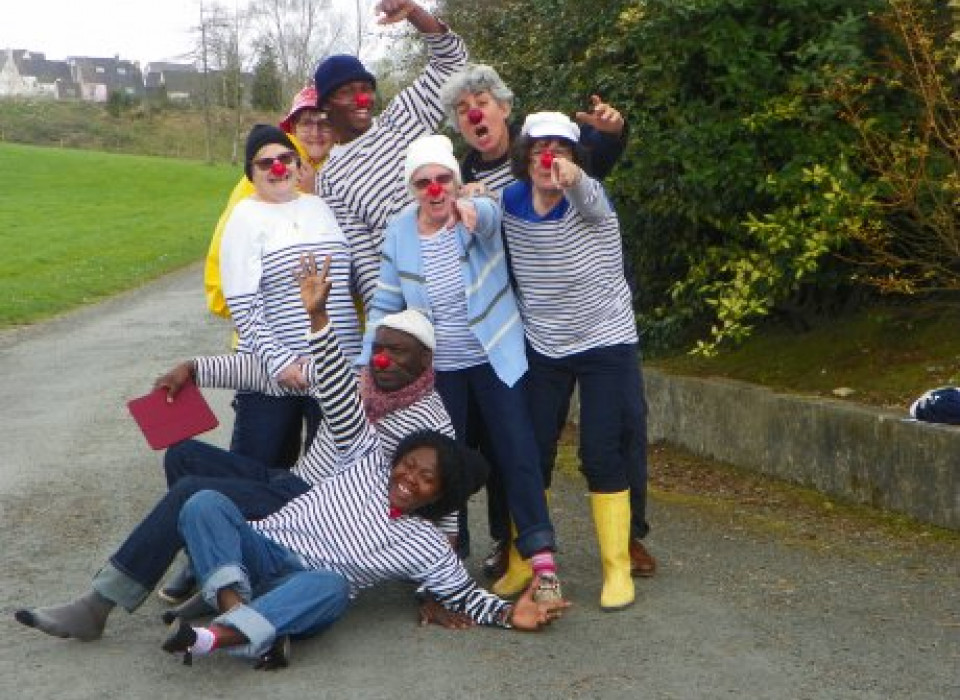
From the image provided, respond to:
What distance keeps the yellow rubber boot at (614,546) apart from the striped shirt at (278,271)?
3.65 feet

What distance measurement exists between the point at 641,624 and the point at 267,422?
1.66 m

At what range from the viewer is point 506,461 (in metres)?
5.53

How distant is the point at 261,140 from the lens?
569 cm

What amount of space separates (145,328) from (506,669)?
11989 mm

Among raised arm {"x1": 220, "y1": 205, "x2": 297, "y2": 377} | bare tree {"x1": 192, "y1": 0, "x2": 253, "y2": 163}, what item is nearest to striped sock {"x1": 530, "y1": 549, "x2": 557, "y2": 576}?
raised arm {"x1": 220, "y1": 205, "x2": 297, "y2": 377}

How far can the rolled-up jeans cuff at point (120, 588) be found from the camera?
5008mm

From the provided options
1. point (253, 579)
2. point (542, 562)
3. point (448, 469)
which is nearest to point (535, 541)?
point (542, 562)

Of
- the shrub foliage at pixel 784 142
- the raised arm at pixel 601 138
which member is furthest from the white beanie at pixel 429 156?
the shrub foliage at pixel 784 142

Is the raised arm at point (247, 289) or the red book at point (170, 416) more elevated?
the raised arm at point (247, 289)

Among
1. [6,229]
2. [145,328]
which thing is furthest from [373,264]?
[6,229]

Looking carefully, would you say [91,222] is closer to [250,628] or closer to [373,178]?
[373,178]

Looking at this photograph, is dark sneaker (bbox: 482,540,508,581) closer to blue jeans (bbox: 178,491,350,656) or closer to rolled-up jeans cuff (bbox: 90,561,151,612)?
blue jeans (bbox: 178,491,350,656)

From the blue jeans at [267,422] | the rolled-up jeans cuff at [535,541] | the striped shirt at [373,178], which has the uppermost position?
the striped shirt at [373,178]

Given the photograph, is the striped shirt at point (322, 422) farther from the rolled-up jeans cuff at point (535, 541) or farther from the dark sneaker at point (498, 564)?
the dark sneaker at point (498, 564)
